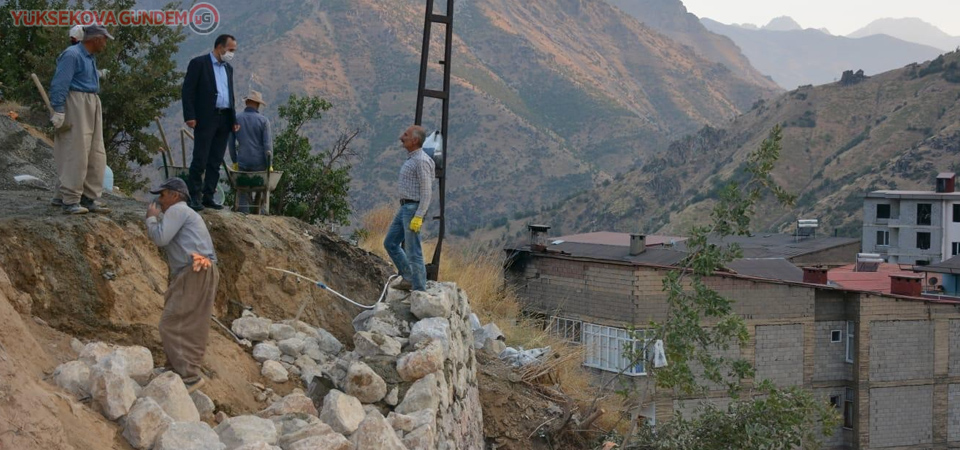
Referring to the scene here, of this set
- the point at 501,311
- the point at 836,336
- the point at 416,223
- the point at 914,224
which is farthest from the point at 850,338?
the point at 416,223

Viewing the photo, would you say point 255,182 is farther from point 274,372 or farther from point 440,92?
point 274,372

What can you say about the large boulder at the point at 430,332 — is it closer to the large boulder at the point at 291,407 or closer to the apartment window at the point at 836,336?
the large boulder at the point at 291,407

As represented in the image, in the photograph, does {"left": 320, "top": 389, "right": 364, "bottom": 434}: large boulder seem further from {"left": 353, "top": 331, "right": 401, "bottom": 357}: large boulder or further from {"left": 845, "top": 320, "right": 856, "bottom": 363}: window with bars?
{"left": 845, "top": 320, "right": 856, "bottom": 363}: window with bars

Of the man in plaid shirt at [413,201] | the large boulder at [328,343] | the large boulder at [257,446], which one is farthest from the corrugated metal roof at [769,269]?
the large boulder at [257,446]

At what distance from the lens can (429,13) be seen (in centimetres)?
1159

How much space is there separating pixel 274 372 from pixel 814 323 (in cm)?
2869

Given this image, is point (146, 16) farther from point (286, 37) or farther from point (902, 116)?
point (286, 37)

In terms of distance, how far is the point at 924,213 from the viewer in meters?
55.8

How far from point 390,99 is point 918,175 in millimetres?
49964

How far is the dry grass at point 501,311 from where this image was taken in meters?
14.1

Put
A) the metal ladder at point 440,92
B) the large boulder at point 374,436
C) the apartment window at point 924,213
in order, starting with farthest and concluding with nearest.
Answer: the apartment window at point 924,213, the metal ladder at point 440,92, the large boulder at point 374,436

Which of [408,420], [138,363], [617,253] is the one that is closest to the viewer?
[138,363]

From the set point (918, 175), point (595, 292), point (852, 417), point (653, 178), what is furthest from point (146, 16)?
point (653, 178)

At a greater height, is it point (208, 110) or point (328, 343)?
point (208, 110)
